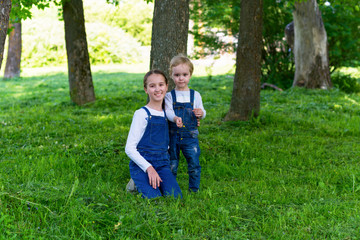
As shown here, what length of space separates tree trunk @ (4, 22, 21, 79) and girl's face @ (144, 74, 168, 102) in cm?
1680

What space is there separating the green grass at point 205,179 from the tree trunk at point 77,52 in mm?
700

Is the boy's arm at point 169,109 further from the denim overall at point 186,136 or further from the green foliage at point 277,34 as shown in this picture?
the green foliage at point 277,34

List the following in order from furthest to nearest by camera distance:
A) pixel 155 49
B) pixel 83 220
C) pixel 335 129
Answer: pixel 335 129 < pixel 155 49 < pixel 83 220

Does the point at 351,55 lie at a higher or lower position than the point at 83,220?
higher

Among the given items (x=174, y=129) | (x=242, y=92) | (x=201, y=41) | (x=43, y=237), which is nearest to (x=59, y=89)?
(x=201, y=41)

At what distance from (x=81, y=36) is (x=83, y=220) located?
6.99m

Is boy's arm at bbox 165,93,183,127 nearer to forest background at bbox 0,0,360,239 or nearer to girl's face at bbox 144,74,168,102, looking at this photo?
girl's face at bbox 144,74,168,102

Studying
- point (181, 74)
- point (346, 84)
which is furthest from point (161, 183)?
point (346, 84)

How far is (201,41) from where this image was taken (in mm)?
13922

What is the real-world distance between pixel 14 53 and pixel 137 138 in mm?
17526

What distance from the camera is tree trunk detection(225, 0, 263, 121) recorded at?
22.2ft

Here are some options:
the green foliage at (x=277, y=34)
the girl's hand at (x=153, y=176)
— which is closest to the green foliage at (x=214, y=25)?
the green foliage at (x=277, y=34)

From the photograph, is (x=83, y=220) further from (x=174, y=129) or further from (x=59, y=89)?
(x=59, y=89)

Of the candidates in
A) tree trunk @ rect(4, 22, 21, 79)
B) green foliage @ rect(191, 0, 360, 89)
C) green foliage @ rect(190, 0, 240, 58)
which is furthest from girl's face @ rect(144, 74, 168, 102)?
tree trunk @ rect(4, 22, 21, 79)
